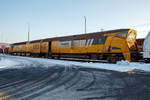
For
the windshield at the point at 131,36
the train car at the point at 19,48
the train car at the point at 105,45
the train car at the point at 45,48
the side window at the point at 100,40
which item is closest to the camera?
the train car at the point at 105,45

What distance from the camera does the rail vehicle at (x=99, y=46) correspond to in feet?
44.0

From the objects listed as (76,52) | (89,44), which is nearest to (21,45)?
(76,52)

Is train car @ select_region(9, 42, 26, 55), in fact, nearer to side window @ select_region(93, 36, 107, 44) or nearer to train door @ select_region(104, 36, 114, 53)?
side window @ select_region(93, 36, 107, 44)

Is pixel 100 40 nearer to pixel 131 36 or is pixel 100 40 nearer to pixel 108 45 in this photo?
pixel 108 45

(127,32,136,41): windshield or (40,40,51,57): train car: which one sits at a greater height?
(127,32,136,41): windshield

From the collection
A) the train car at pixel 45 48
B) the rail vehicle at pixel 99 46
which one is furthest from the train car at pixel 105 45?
the train car at pixel 45 48

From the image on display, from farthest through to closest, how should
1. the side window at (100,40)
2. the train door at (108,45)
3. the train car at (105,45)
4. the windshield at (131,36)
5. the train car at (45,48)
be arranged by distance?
the train car at (45,48)
the side window at (100,40)
the train door at (108,45)
the windshield at (131,36)
the train car at (105,45)

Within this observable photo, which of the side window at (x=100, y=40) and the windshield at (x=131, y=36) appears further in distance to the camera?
the side window at (x=100, y=40)

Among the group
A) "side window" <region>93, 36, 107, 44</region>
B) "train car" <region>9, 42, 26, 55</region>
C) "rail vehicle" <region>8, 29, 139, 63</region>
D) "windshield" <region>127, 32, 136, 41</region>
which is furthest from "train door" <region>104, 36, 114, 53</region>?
"train car" <region>9, 42, 26, 55</region>

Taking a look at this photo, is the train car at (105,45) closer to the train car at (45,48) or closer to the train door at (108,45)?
the train door at (108,45)

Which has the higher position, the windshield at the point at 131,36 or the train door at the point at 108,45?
the windshield at the point at 131,36

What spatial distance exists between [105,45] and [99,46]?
0.81 metres

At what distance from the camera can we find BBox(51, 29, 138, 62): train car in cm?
1334

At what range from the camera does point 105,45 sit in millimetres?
14648
